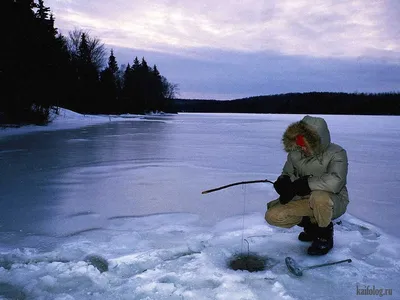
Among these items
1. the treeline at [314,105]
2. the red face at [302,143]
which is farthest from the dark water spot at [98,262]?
the treeline at [314,105]

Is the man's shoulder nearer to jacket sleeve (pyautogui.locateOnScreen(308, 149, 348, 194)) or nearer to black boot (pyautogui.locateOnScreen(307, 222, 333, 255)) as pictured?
jacket sleeve (pyautogui.locateOnScreen(308, 149, 348, 194))

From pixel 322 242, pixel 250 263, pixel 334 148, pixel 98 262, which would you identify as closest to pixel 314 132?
pixel 334 148

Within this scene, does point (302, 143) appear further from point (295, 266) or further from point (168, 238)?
point (168, 238)

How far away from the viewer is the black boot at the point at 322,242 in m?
2.88

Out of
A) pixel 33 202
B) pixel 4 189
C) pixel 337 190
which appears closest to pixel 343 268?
pixel 337 190

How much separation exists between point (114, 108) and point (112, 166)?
4081 centimetres

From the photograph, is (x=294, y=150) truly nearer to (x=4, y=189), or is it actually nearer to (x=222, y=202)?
(x=222, y=202)

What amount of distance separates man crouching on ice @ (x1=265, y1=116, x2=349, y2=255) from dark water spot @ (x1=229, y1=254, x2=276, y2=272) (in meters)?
0.43

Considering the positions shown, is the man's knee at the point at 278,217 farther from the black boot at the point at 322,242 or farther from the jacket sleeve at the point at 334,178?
the jacket sleeve at the point at 334,178

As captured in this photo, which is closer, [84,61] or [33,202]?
[33,202]

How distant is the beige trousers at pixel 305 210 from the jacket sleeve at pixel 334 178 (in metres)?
0.06

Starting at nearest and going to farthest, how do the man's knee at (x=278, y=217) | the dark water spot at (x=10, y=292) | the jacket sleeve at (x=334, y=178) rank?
1. the dark water spot at (x=10, y=292)
2. the jacket sleeve at (x=334, y=178)
3. the man's knee at (x=278, y=217)

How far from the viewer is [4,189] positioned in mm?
5086

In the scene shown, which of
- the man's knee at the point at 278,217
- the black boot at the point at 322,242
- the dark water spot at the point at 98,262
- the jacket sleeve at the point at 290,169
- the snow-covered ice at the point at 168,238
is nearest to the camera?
the snow-covered ice at the point at 168,238
